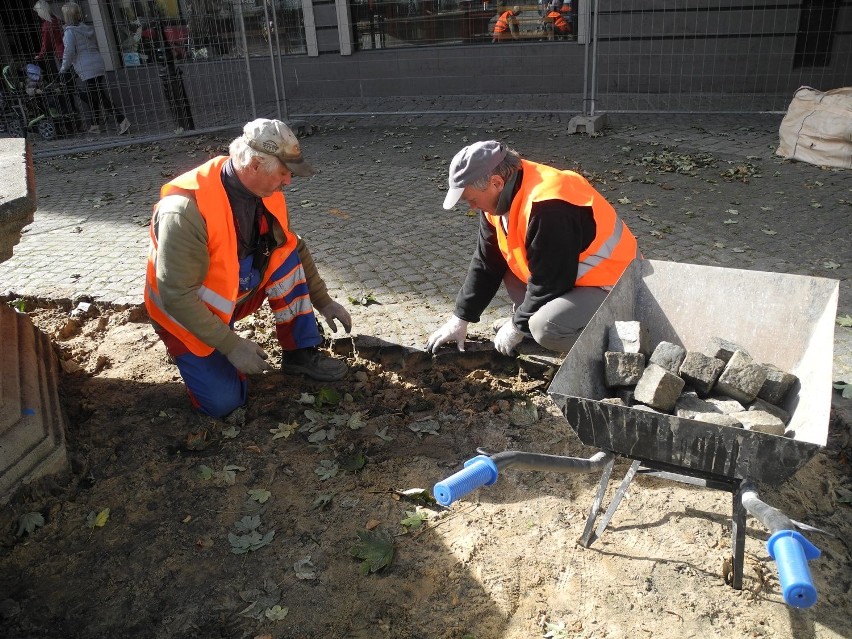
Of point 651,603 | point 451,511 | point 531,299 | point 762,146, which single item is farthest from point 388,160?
point 651,603

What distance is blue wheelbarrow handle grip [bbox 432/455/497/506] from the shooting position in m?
1.94

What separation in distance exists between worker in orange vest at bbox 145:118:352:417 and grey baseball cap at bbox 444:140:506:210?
0.75 metres

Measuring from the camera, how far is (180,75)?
11180 mm

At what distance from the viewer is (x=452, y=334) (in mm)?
4156

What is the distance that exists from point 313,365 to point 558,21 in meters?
9.42

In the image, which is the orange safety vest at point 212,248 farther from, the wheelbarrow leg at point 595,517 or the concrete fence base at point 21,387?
the wheelbarrow leg at point 595,517

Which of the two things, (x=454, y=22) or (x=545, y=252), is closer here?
(x=545, y=252)

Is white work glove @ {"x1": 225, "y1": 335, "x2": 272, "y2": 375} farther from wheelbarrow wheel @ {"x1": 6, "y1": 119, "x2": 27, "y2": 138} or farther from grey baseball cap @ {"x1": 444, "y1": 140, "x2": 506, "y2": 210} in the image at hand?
wheelbarrow wheel @ {"x1": 6, "y1": 119, "x2": 27, "y2": 138}

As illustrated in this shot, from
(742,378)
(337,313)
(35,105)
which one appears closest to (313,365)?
(337,313)

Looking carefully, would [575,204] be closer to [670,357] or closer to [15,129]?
[670,357]

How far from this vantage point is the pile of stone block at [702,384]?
251 centimetres

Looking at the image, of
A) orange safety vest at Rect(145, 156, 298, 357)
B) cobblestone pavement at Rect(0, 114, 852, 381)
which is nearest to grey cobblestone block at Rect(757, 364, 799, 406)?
cobblestone pavement at Rect(0, 114, 852, 381)

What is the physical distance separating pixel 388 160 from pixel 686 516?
723 centimetres

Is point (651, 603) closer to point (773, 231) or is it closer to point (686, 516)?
point (686, 516)
